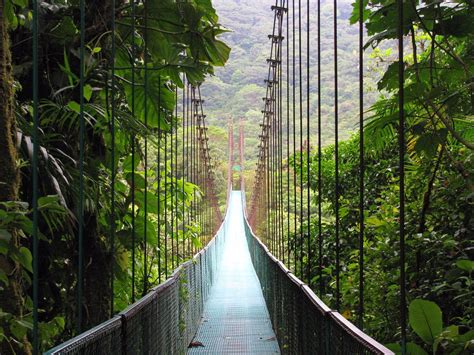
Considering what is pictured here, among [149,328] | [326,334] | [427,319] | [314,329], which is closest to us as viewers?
[427,319]

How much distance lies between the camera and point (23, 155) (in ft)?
5.87

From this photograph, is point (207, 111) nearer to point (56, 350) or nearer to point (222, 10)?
point (222, 10)

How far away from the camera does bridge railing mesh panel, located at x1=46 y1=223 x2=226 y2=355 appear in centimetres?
139

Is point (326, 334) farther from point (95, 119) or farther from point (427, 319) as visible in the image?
point (95, 119)

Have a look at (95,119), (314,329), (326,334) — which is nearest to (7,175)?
(95,119)

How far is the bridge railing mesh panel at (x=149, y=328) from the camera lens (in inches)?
54.8

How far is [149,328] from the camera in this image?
2.28 m

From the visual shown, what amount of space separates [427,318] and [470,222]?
109 cm

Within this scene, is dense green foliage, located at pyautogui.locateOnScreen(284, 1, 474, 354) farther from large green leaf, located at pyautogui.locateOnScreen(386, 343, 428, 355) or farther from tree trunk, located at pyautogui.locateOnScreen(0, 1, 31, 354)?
tree trunk, located at pyautogui.locateOnScreen(0, 1, 31, 354)

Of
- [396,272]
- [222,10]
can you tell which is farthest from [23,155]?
[222,10]

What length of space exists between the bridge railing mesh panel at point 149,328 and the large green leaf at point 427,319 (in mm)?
676

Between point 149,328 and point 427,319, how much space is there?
116cm

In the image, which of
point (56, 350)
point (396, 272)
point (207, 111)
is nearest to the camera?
point (56, 350)

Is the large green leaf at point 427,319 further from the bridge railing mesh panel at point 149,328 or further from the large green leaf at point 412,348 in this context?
the bridge railing mesh panel at point 149,328
